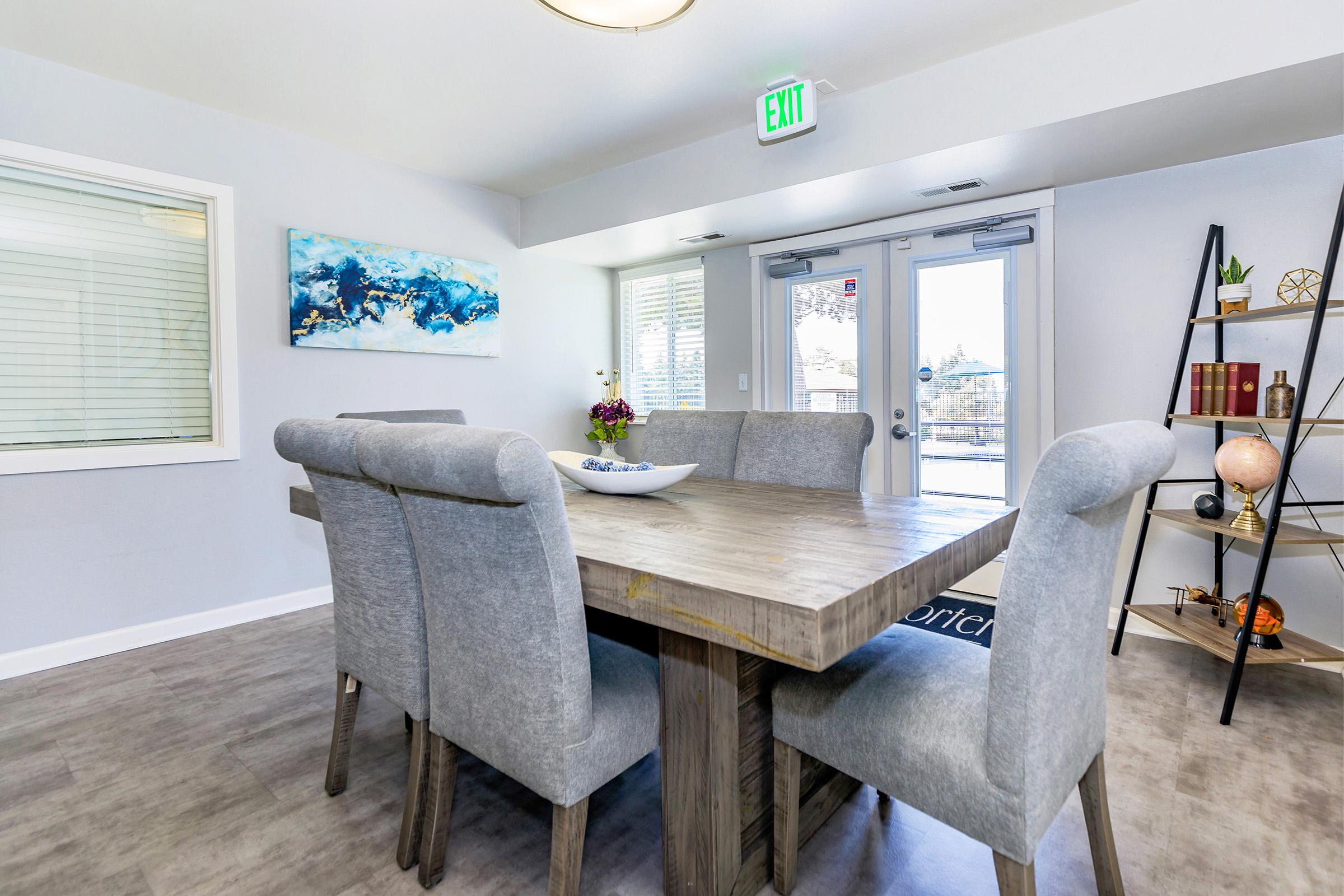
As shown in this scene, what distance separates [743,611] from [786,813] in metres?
0.66

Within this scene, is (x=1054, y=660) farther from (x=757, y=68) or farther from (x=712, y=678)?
(x=757, y=68)

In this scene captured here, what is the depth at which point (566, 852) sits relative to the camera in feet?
3.76

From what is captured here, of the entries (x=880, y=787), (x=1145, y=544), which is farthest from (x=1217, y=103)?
(x=880, y=787)

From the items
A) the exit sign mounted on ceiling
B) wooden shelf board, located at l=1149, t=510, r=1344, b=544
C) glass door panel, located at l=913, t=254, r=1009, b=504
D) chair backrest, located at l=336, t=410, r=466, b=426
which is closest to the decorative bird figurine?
wooden shelf board, located at l=1149, t=510, r=1344, b=544

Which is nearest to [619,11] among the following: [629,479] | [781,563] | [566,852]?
[629,479]

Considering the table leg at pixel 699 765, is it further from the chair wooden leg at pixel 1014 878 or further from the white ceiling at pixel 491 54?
the white ceiling at pixel 491 54

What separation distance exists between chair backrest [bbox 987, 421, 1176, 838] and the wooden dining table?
181 mm

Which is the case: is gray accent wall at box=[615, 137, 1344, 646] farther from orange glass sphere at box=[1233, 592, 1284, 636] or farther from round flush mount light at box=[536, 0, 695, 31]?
round flush mount light at box=[536, 0, 695, 31]

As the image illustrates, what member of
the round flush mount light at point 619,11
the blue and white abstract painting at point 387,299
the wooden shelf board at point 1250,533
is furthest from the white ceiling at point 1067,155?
the wooden shelf board at point 1250,533

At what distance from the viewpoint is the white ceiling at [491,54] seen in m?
2.25

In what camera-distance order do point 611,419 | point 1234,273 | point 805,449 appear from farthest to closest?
point 611,419 < point 1234,273 < point 805,449

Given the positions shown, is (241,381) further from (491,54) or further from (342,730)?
(342,730)

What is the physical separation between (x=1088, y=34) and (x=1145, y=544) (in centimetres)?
214

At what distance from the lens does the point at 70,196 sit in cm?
271
